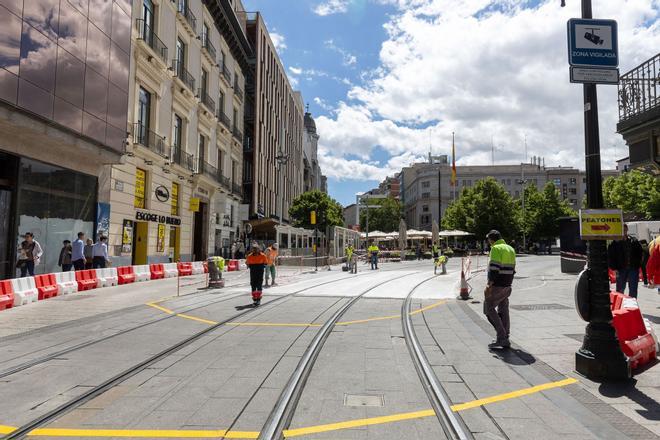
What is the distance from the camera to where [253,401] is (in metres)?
4.29

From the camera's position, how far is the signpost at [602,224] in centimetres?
519

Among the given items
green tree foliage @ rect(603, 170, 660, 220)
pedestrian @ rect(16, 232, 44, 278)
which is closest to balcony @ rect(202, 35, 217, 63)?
pedestrian @ rect(16, 232, 44, 278)

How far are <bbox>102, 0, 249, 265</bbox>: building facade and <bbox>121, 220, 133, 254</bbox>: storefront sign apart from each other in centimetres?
5

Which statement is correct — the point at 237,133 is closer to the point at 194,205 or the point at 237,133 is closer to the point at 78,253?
the point at 194,205

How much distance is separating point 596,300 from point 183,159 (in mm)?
24917

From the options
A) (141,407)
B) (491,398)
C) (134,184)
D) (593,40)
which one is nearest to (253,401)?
(141,407)

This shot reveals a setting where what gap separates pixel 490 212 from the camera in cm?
5869

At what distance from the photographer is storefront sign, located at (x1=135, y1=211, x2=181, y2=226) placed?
21.8 metres

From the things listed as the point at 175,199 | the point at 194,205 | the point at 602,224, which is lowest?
the point at 602,224

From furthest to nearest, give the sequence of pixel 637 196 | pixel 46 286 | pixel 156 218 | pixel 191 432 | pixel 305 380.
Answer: pixel 637 196 → pixel 156 218 → pixel 46 286 → pixel 305 380 → pixel 191 432

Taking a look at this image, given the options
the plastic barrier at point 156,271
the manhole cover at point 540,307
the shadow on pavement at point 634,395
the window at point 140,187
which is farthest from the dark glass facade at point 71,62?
the shadow on pavement at point 634,395

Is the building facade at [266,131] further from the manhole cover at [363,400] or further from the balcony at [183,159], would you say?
the manhole cover at [363,400]

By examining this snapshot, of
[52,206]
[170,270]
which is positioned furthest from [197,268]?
[52,206]

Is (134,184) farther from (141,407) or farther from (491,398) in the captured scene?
(491,398)
